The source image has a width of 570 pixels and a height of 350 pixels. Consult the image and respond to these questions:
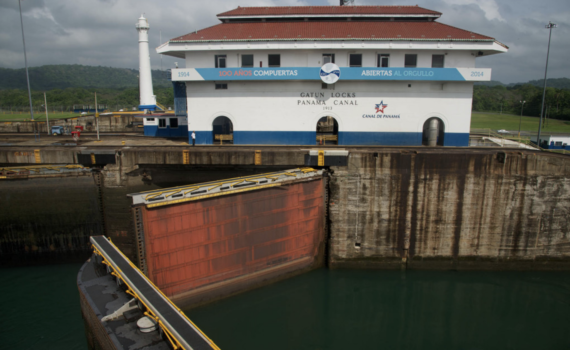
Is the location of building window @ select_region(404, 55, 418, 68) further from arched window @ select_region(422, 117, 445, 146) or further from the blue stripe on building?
the blue stripe on building

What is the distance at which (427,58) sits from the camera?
25.5 m

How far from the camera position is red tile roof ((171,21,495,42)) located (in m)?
25.0

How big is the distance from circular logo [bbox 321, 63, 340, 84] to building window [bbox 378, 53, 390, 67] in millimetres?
3943

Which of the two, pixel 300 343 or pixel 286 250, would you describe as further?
pixel 286 250

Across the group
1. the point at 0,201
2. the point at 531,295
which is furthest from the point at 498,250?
the point at 0,201

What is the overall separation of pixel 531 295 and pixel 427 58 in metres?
17.3

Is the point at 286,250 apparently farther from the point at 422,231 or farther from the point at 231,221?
the point at 422,231

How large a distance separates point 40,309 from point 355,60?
81.7 ft

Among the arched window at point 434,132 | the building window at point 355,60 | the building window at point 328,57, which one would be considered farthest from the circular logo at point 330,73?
the arched window at point 434,132

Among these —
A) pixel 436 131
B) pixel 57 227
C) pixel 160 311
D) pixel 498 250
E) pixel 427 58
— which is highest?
pixel 427 58

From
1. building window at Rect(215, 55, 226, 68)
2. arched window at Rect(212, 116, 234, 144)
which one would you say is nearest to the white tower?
arched window at Rect(212, 116, 234, 144)

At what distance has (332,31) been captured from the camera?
86.9 ft

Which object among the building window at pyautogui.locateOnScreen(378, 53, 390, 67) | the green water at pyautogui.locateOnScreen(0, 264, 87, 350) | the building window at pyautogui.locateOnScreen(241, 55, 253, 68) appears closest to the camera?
the green water at pyautogui.locateOnScreen(0, 264, 87, 350)

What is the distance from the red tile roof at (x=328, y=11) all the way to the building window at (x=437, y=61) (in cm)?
452
